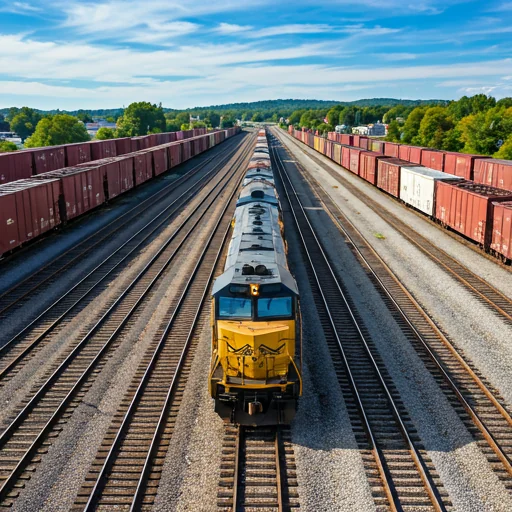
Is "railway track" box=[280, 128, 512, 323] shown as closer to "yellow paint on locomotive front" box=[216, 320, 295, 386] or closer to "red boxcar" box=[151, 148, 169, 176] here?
"yellow paint on locomotive front" box=[216, 320, 295, 386]

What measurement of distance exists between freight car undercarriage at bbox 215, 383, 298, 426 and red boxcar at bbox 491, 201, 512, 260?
17481mm

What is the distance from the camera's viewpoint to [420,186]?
36938 mm

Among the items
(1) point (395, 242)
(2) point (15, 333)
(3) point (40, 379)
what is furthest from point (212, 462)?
(1) point (395, 242)

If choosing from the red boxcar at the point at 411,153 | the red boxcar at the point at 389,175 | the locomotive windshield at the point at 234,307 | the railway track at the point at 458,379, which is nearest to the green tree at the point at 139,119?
the red boxcar at the point at 411,153

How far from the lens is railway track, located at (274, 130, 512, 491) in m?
12.0

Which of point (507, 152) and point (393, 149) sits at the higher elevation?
point (393, 149)

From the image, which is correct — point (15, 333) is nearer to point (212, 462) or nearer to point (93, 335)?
point (93, 335)

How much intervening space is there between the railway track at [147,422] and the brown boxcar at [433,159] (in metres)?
38.9

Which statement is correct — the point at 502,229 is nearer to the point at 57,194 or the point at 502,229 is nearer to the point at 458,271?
the point at 458,271

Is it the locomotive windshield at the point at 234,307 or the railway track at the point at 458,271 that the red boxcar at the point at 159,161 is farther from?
the locomotive windshield at the point at 234,307

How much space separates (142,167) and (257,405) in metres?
44.2

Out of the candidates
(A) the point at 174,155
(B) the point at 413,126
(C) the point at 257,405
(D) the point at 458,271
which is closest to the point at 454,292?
(D) the point at 458,271

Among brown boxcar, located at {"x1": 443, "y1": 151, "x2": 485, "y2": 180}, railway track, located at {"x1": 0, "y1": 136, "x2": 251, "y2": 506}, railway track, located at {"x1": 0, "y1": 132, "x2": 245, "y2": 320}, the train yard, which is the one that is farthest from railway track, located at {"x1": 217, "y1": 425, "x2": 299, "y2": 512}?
brown boxcar, located at {"x1": 443, "y1": 151, "x2": 485, "y2": 180}

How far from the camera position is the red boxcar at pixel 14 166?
38922mm
